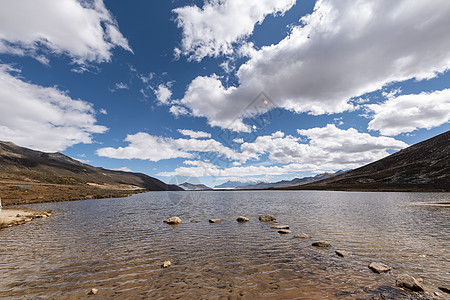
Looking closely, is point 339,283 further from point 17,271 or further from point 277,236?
point 17,271

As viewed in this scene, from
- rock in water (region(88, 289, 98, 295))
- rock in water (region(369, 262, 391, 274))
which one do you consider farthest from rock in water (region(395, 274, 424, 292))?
rock in water (region(88, 289, 98, 295))

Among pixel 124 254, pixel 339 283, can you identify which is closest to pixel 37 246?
pixel 124 254

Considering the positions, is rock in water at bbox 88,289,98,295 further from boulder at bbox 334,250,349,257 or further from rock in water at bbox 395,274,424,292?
boulder at bbox 334,250,349,257

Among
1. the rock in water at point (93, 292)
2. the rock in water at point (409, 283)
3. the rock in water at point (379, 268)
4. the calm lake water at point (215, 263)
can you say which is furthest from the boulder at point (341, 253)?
the rock in water at point (93, 292)

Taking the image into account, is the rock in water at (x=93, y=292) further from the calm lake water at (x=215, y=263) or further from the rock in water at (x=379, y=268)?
the rock in water at (x=379, y=268)

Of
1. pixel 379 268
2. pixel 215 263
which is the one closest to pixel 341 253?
pixel 379 268

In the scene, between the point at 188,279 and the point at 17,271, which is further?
the point at 17,271

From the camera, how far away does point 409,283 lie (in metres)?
10.5

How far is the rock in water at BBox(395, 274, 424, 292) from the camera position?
10.3m

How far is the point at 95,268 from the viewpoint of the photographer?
13.7 meters

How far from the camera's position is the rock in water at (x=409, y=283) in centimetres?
1027

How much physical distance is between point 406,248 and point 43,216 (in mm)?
54422

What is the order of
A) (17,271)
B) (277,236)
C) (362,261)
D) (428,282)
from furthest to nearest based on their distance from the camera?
(277,236) → (362,261) → (17,271) → (428,282)

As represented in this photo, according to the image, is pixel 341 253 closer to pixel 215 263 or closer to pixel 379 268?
pixel 379 268
